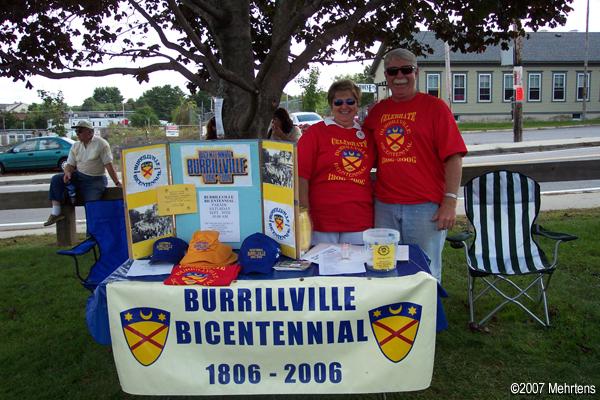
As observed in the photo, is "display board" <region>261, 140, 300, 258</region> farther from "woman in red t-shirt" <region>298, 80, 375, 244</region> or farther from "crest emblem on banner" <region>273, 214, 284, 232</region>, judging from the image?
"woman in red t-shirt" <region>298, 80, 375, 244</region>

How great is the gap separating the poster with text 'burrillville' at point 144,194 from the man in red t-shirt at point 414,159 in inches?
47.8

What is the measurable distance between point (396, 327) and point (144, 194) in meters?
1.45

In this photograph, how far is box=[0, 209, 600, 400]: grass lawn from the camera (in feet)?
10.0

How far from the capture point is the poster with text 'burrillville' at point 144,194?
269 centimetres

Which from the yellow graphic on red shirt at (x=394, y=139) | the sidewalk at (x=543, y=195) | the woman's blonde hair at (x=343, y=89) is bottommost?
the sidewalk at (x=543, y=195)

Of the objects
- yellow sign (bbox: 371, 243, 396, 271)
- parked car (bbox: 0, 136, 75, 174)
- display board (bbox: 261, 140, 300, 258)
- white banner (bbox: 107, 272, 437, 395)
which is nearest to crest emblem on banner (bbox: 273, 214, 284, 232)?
display board (bbox: 261, 140, 300, 258)

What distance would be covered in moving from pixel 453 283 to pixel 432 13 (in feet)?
7.65

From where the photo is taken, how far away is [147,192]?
8.98 feet

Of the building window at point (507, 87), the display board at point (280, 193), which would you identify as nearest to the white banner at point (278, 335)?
the display board at point (280, 193)

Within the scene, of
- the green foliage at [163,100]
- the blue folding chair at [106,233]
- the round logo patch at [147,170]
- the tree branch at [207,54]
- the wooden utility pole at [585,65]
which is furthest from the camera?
the green foliage at [163,100]

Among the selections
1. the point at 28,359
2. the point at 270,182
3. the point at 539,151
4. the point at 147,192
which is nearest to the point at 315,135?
the point at 270,182

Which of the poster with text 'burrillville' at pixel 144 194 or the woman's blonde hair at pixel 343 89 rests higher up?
the woman's blonde hair at pixel 343 89

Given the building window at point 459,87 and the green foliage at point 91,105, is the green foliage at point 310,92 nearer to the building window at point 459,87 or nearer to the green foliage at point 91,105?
the building window at point 459,87

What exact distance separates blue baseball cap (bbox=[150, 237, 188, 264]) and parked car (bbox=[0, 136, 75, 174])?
1766 cm
